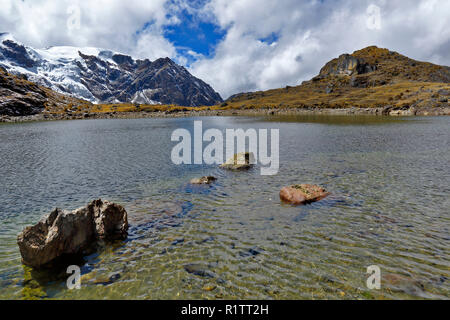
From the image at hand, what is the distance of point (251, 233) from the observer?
14391 mm

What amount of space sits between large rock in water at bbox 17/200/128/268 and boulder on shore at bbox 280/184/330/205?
37.0ft

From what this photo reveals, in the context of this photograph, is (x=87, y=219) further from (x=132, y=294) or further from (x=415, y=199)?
(x=415, y=199)

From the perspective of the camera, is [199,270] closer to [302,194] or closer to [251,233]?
[251,233]

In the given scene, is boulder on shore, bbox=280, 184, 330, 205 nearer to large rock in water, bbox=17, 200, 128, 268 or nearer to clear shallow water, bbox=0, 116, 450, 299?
clear shallow water, bbox=0, 116, 450, 299

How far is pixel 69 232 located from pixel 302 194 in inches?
581

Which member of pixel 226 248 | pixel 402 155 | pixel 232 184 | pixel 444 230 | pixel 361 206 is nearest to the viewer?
pixel 226 248

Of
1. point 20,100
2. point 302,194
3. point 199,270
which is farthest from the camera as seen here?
point 20,100

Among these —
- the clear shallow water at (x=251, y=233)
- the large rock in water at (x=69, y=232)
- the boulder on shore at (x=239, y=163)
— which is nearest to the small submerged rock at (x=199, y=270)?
the clear shallow water at (x=251, y=233)

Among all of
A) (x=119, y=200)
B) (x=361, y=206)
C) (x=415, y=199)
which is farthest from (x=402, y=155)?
(x=119, y=200)

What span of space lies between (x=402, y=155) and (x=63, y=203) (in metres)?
38.9

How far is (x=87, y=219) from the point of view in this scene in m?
13.6

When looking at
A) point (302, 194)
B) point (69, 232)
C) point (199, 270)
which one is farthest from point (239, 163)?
point (69, 232)

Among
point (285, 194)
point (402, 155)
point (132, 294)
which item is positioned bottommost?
point (132, 294)

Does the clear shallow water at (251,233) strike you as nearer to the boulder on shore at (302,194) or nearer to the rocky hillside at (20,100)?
the boulder on shore at (302,194)
